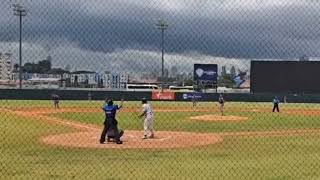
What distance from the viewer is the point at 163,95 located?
2581 inches

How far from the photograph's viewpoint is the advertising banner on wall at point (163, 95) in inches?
2530

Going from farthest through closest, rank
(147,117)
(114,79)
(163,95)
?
(163,95) → (147,117) → (114,79)

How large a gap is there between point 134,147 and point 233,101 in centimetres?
4894

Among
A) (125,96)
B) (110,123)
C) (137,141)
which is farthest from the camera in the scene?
(125,96)

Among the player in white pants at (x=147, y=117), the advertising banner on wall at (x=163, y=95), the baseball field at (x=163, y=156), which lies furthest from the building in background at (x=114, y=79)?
the advertising banner on wall at (x=163, y=95)

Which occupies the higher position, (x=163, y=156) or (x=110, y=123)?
(x=110, y=123)

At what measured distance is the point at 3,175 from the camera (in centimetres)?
1143

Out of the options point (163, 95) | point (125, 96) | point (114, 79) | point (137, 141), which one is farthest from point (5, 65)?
point (163, 95)

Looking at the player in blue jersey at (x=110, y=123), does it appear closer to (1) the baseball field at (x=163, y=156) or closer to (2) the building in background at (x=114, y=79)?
(1) the baseball field at (x=163, y=156)

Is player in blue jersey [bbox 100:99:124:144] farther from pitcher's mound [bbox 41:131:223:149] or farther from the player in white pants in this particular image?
the player in white pants

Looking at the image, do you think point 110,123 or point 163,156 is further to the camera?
point 110,123

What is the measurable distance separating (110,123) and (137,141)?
195cm

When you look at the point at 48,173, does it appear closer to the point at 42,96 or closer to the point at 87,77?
the point at 87,77

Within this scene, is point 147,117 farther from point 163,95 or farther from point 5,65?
point 163,95
